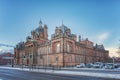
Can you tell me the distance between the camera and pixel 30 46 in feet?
286

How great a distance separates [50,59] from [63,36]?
13.9 metres

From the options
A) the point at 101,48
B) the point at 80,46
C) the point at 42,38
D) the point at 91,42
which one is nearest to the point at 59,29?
the point at 80,46

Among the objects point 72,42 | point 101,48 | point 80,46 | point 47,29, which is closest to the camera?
point 72,42

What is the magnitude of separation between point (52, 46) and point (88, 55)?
25.5 meters

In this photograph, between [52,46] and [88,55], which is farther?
[88,55]

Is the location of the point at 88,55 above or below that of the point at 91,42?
below

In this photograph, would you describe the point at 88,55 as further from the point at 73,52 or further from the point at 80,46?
the point at 73,52

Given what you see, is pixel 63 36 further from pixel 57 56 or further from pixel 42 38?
pixel 42 38

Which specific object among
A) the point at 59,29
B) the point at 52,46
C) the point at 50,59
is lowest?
the point at 50,59

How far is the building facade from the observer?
218 ft

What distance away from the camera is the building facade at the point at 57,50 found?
66312 millimetres

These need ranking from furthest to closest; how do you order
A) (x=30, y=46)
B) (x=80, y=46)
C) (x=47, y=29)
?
(x=47, y=29) < (x=30, y=46) < (x=80, y=46)

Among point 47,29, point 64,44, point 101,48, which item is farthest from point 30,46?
point 101,48

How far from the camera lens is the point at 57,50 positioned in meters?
69.2
